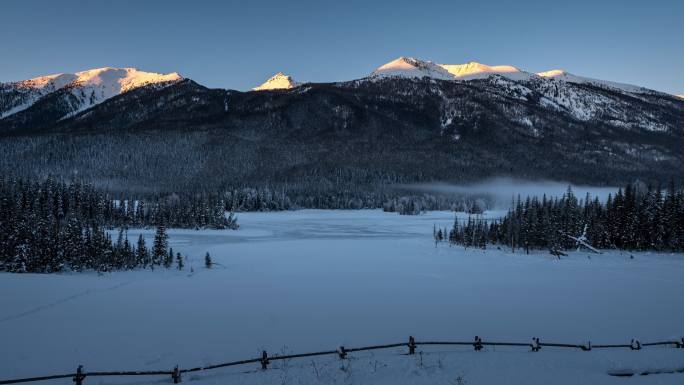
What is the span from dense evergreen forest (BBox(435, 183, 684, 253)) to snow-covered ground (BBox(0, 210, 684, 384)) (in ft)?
74.2

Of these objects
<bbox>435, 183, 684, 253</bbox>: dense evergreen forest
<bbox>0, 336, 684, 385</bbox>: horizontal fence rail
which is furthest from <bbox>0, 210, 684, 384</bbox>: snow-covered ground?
<bbox>435, 183, 684, 253</bbox>: dense evergreen forest

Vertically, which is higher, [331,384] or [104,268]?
[331,384]

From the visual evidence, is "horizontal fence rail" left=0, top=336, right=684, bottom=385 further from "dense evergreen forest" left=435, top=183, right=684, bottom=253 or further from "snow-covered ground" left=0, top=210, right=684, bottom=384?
"dense evergreen forest" left=435, top=183, right=684, bottom=253

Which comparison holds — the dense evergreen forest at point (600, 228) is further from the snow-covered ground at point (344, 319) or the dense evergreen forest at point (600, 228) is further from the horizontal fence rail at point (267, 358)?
the horizontal fence rail at point (267, 358)

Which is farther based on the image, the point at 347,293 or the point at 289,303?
the point at 347,293

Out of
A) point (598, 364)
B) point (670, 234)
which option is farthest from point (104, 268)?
point (670, 234)

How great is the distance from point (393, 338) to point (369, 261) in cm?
3684

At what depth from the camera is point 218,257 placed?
66.4m

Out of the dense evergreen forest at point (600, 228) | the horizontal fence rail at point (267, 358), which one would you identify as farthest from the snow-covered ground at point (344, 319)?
the dense evergreen forest at point (600, 228)

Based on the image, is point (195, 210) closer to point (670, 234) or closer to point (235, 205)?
point (235, 205)

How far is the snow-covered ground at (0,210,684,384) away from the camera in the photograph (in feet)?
56.6

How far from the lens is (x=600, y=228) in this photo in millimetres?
82125

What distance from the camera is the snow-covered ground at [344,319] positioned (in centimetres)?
1725

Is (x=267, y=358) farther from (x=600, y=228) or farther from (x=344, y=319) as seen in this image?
(x=600, y=228)
